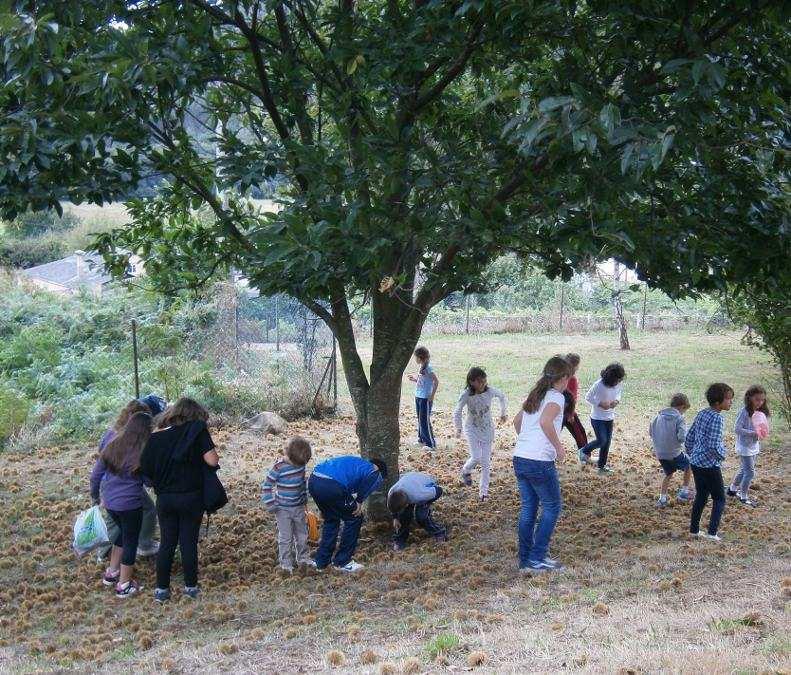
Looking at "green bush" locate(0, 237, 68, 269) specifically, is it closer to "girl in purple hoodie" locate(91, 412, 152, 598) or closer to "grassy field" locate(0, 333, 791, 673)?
"grassy field" locate(0, 333, 791, 673)

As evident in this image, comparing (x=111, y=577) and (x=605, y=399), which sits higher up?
(x=605, y=399)

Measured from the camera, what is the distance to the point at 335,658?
527 centimetres

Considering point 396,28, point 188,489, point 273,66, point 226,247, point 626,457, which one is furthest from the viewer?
point 626,457

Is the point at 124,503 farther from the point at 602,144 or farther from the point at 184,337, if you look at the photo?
the point at 184,337

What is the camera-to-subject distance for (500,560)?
8.11m

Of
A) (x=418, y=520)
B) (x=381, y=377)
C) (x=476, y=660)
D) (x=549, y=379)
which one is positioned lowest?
(x=418, y=520)

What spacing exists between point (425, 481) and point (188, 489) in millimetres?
2421

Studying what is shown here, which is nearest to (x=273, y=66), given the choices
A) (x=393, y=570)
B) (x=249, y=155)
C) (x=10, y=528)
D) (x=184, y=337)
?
(x=249, y=155)

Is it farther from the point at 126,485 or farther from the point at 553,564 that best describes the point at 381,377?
the point at 126,485

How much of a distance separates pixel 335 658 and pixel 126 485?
2985 millimetres

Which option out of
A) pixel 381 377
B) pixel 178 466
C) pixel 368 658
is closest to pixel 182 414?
pixel 178 466

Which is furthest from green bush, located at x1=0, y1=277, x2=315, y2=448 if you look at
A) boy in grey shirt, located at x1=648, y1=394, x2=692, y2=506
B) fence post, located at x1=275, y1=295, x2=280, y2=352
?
boy in grey shirt, located at x1=648, y1=394, x2=692, y2=506

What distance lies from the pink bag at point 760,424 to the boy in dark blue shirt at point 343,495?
4.34 m

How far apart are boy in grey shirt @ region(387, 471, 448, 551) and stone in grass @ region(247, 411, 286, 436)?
253 inches
